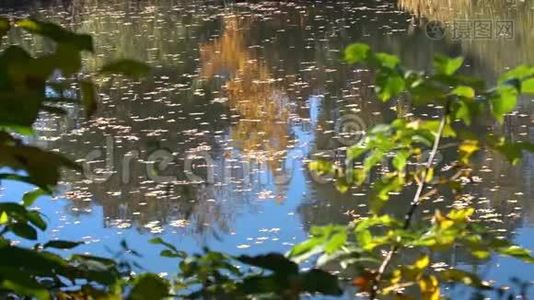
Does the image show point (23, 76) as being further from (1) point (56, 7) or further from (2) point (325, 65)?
(1) point (56, 7)

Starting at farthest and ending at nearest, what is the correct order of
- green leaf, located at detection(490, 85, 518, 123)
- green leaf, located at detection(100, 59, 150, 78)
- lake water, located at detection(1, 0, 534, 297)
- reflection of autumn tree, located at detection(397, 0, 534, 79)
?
reflection of autumn tree, located at detection(397, 0, 534, 79) → lake water, located at detection(1, 0, 534, 297) → green leaf, located at detection(490, 85, 518, 123) → green leaf, located at detection(100, 59, 150, 78)

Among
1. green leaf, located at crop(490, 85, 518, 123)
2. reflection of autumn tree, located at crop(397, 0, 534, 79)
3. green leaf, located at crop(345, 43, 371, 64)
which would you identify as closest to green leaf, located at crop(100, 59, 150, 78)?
green leaf, located at crop(345, 43, 371, 64)

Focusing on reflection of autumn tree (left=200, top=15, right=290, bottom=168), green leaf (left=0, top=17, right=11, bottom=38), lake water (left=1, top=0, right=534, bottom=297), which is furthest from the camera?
reflection of autumn tree (left=200, top=15, right=290, bottom=168)

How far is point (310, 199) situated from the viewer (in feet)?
14.3

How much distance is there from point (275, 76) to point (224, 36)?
97.0 inches

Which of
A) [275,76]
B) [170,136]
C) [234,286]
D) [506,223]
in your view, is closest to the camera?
[234,286]

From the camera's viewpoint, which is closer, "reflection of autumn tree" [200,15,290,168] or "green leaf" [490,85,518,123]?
"green leaf" [490,85,518,123]

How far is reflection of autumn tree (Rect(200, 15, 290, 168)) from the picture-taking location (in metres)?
5.55

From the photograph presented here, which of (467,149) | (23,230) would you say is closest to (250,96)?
(23,230)

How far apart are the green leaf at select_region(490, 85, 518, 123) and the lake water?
0.23 metres

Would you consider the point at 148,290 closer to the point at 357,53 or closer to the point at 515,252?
the point at 357,53

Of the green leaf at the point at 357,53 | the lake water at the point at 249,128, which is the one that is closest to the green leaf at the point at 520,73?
the green leaf at the point at 357,53

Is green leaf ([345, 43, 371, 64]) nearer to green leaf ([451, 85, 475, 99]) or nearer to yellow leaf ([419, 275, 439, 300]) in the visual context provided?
green leaf ([451, 85, 475, 99])

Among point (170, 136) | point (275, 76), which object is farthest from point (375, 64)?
point (275, 76)
